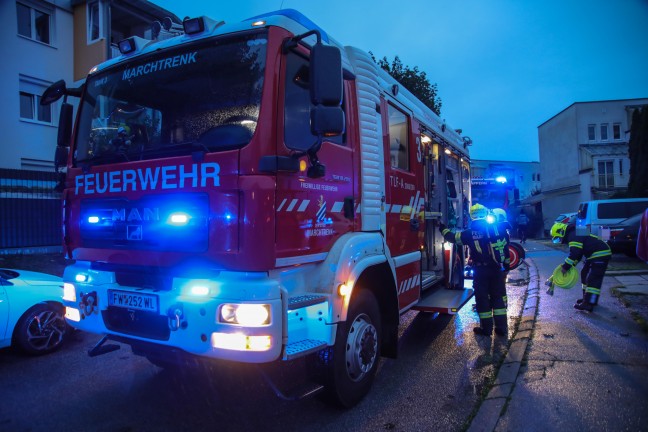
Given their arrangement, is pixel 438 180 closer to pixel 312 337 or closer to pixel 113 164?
pixel 312 337

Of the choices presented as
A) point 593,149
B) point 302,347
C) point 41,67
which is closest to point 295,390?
point 302,347

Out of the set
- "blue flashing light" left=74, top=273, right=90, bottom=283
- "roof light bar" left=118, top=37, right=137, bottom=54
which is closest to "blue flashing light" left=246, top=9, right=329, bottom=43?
"roof light bar" left=118, top=37, right=137, bottom=54

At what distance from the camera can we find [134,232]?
10.1 ft

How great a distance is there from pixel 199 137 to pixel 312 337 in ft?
5.13

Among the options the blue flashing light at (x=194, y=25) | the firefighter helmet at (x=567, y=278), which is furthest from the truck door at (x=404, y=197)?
the firefighter helmet at (x=567, y=278)

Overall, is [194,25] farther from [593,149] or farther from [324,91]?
[593,149]

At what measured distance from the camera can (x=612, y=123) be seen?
32.4 m

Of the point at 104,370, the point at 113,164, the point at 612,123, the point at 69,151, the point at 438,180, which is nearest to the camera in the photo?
the point at 113,164

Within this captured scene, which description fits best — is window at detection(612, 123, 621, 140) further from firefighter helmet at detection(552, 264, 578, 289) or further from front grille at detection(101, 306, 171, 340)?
front grille at detection(101, 306, 171, 340)

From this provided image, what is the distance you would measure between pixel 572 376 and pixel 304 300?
271 cm

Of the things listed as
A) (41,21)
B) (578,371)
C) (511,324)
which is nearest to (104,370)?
(578,371)

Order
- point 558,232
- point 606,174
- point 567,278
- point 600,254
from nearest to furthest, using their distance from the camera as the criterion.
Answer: point 567,278 → point 600,254 → point 558,232 → point 606,174

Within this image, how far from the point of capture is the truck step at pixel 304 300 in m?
2.77

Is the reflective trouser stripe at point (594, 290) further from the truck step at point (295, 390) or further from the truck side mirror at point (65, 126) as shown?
the truck side mirror at point (65, 126)
